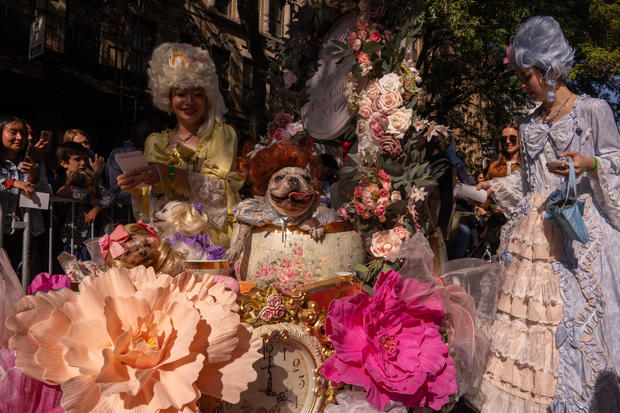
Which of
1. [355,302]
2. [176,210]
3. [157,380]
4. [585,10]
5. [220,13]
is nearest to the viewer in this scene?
[157,380]

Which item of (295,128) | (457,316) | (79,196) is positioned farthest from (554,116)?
(79,196)

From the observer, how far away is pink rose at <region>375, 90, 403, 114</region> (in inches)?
90.2

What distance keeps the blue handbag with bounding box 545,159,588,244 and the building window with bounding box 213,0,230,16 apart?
15876 millimetres

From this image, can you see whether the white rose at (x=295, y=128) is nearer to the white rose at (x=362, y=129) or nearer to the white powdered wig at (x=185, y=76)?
the white powdered wig at (x=185, y=76)

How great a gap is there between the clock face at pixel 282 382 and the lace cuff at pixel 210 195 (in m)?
Answer: 1.49

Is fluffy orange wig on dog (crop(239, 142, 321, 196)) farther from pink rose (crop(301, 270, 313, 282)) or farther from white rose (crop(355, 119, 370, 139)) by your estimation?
pink rose (crop(301, 270, 313, 282))

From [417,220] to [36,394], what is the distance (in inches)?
66.4

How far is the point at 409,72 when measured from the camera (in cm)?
241

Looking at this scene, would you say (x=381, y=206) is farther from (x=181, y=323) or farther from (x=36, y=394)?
(x=36, y=394)

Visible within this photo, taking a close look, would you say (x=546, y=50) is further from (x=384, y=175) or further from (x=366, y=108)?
(x=384, y=175)

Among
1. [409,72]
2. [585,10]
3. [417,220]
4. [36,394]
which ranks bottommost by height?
[36,394]

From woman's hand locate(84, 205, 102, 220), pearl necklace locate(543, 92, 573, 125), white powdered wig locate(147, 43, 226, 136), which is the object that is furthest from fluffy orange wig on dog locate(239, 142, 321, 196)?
woman's hand locate(84, 205, 102, 220)

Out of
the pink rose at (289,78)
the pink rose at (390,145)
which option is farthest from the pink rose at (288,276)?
the pink rose at (289,78)

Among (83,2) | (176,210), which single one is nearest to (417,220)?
(176,210)
